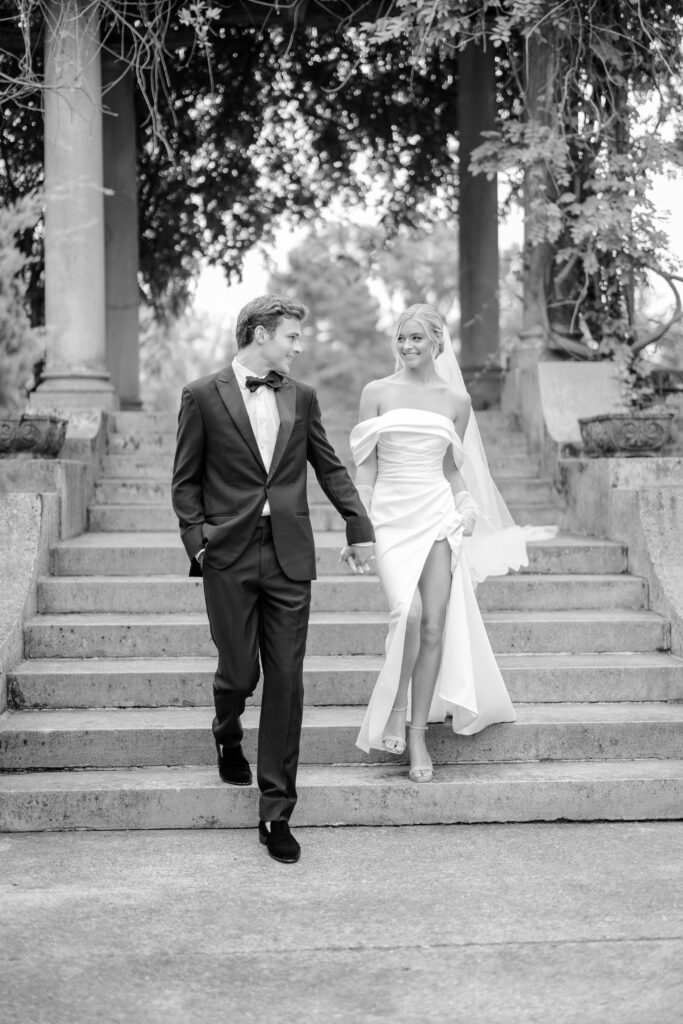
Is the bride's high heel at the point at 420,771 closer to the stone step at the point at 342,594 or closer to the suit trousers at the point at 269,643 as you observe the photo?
the suit trousers at the point at 269,643

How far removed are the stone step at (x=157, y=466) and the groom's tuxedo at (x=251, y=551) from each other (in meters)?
4.17

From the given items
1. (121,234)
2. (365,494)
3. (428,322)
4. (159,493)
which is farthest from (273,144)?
(365,494)

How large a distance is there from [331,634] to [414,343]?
1676 mm

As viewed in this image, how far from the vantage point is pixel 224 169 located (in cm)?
1392

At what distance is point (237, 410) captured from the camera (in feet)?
15.1

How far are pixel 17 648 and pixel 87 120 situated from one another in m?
4.48

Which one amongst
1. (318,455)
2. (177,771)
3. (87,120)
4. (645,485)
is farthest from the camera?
(87,120)

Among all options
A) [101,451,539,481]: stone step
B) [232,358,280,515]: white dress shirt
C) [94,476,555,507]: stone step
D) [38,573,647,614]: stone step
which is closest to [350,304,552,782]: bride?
[232,358,280,515]: white dress shirt

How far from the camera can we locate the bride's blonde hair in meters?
5.39

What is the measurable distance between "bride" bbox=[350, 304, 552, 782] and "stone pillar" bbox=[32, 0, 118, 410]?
14.2 ft

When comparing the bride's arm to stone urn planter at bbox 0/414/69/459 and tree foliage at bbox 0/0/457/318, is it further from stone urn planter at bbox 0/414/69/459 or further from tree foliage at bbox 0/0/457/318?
tree foliage at bbox 0/0/457/318

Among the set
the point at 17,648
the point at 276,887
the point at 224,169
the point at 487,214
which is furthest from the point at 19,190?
the point at 276,887

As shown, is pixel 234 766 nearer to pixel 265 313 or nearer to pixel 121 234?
pixel 265 313

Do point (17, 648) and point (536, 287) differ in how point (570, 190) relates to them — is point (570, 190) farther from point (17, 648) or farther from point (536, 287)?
point (17, 648)
